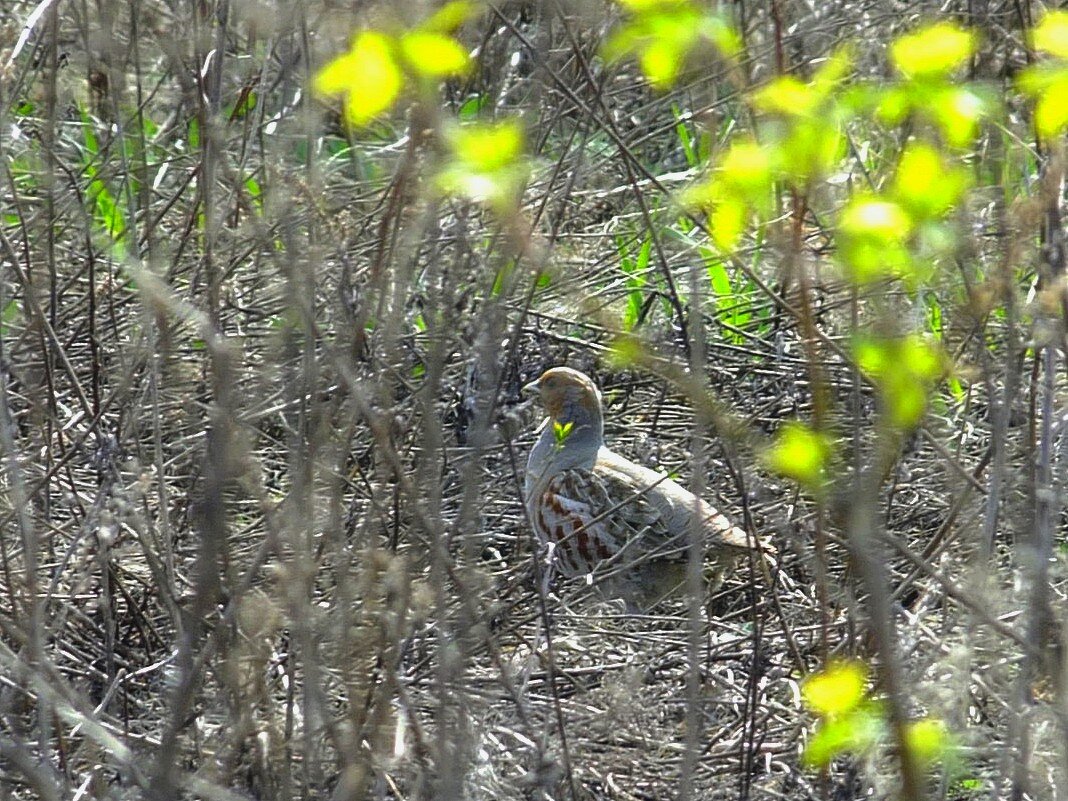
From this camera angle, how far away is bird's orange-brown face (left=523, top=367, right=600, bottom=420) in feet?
21.2

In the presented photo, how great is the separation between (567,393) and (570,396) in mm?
17

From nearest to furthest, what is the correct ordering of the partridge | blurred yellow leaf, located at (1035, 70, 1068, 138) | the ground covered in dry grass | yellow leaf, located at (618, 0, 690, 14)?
blurred yellow leaf, located at (1035, 70, 1068, 138), yellow leaf, located at (618, 0, 690, 14), the ground covered in dry grass, the partridge

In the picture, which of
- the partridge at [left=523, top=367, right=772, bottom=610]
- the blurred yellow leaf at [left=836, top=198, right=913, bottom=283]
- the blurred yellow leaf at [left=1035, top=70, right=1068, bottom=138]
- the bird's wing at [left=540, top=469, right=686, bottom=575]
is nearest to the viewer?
the blurred yellow leaf at [left=836, top=198, right=913, bottom=283]

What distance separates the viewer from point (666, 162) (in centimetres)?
834

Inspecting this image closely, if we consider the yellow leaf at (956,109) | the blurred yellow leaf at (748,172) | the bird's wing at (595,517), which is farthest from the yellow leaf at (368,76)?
the bird's wing at (595,517)

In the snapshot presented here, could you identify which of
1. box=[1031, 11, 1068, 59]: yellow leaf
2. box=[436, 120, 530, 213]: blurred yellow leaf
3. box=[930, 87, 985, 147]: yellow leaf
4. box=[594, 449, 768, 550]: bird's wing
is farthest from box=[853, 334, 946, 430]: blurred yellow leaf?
box=[594, 449, 768, 550]: bird's wing

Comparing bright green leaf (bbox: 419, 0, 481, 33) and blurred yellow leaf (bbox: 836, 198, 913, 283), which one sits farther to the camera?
bright green leaf (bbox: 419, 0, 481, 33)

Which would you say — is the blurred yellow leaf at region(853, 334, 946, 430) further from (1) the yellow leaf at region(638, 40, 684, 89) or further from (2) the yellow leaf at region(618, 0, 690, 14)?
(2) the yellow leaf at region(618, 0, 690, 14)

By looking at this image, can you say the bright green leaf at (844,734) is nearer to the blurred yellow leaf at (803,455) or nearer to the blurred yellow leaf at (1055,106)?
the blurred yellow leaf at (803,455)

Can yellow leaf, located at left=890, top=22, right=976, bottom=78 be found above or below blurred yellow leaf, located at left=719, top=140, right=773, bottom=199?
Answer: above

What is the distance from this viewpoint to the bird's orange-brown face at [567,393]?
254 inches

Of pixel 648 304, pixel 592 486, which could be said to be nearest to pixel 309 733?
pixel 592 486

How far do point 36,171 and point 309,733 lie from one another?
449 cm

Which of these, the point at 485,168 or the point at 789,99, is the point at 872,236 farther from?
the point at 485,168
